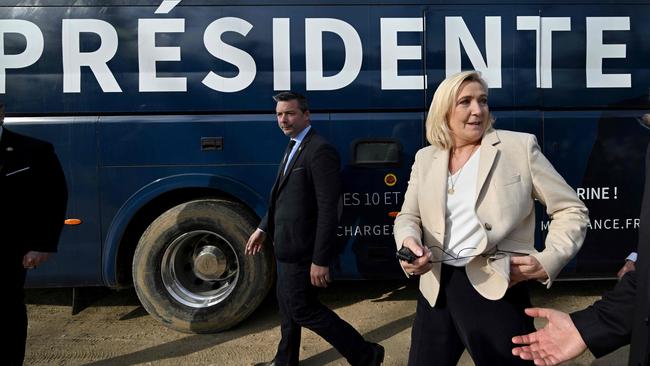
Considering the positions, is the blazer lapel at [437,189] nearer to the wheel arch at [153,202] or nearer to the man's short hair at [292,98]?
the man's short hair at [292,98]

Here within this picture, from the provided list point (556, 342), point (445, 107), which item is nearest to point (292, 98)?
point (445, 107)

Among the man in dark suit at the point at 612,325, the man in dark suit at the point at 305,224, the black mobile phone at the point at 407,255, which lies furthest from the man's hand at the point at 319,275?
the man in dark suit at the point at 612,325

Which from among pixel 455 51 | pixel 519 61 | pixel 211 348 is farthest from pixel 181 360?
pixel 519 61

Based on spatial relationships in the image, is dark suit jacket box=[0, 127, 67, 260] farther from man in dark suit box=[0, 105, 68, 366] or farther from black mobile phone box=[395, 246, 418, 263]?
black mobile phone box=[395, 246, 418, 263]

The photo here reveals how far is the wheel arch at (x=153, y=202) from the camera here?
158 inches

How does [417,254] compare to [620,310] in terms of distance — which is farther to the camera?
[417,254]

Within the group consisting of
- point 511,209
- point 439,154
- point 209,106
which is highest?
point 209,106

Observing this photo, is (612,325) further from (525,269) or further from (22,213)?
(22,213)

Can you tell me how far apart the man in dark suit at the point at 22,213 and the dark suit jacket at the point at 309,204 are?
1.28 meters

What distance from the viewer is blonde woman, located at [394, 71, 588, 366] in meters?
1.94

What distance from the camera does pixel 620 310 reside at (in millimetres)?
1522

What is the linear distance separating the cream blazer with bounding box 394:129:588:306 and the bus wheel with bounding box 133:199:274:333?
221 cm

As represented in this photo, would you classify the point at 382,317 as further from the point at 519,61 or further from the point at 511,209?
the point at 511,209

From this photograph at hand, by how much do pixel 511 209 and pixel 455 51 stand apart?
234cm
